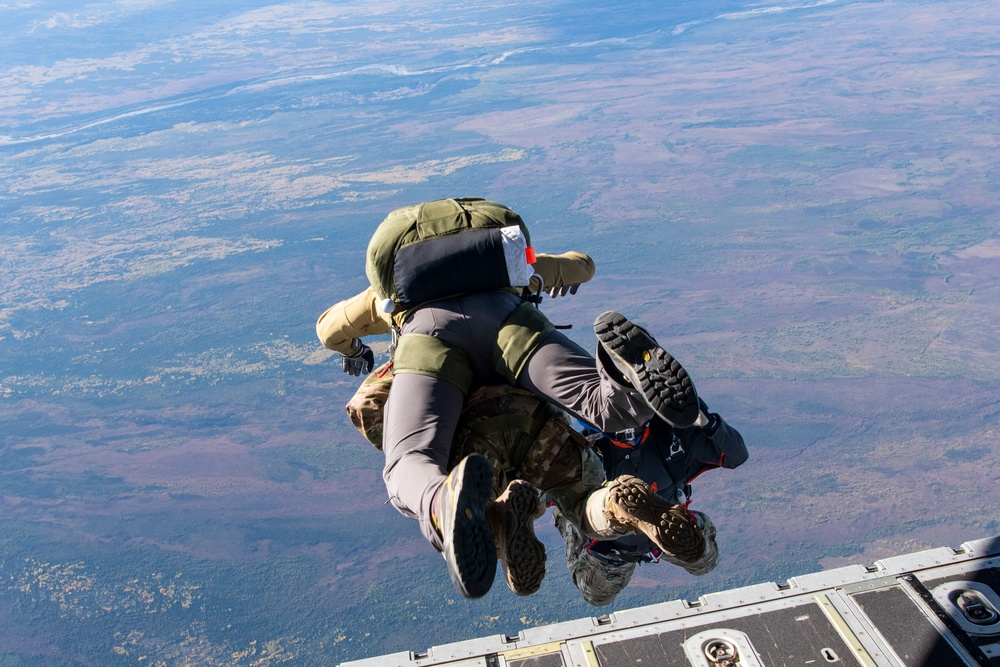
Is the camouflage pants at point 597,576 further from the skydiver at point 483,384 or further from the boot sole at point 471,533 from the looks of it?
the boot sole at point 471,533

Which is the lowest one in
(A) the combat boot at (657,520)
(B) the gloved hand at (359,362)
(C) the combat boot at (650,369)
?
(B) the gloved hand at (359,362)

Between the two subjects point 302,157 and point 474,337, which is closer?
point 474,337

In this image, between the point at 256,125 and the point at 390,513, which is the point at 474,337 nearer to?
the point at 390,513

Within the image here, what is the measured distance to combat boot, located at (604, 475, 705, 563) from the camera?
487 centimetres

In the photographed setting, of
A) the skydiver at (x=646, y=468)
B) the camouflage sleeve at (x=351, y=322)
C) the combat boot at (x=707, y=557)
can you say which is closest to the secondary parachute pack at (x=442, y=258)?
the camouflage sleeve at (x=351, y=322)

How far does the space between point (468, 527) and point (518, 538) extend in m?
Answer: 0.59

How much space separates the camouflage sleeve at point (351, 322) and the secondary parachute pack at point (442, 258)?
1.70 feet

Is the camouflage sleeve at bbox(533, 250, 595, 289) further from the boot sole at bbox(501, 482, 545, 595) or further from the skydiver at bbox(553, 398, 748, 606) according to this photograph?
the boot sole at bbox(501, 482, 545, 595)

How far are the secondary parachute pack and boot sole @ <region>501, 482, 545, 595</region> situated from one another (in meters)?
1.79

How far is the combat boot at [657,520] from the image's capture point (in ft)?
16.0

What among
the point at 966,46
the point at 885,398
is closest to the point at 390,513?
the point at 885,398

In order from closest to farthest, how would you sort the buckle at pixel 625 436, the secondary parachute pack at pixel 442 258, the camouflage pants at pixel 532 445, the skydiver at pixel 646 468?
the camouflage pants at pixel 532 445, the secondary parachute pack at pixel 442 258, the buckle at pixel 625 436, the skydiver at pixel 646 468

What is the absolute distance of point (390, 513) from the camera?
82750 millimetres

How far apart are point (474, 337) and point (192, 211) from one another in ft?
473
